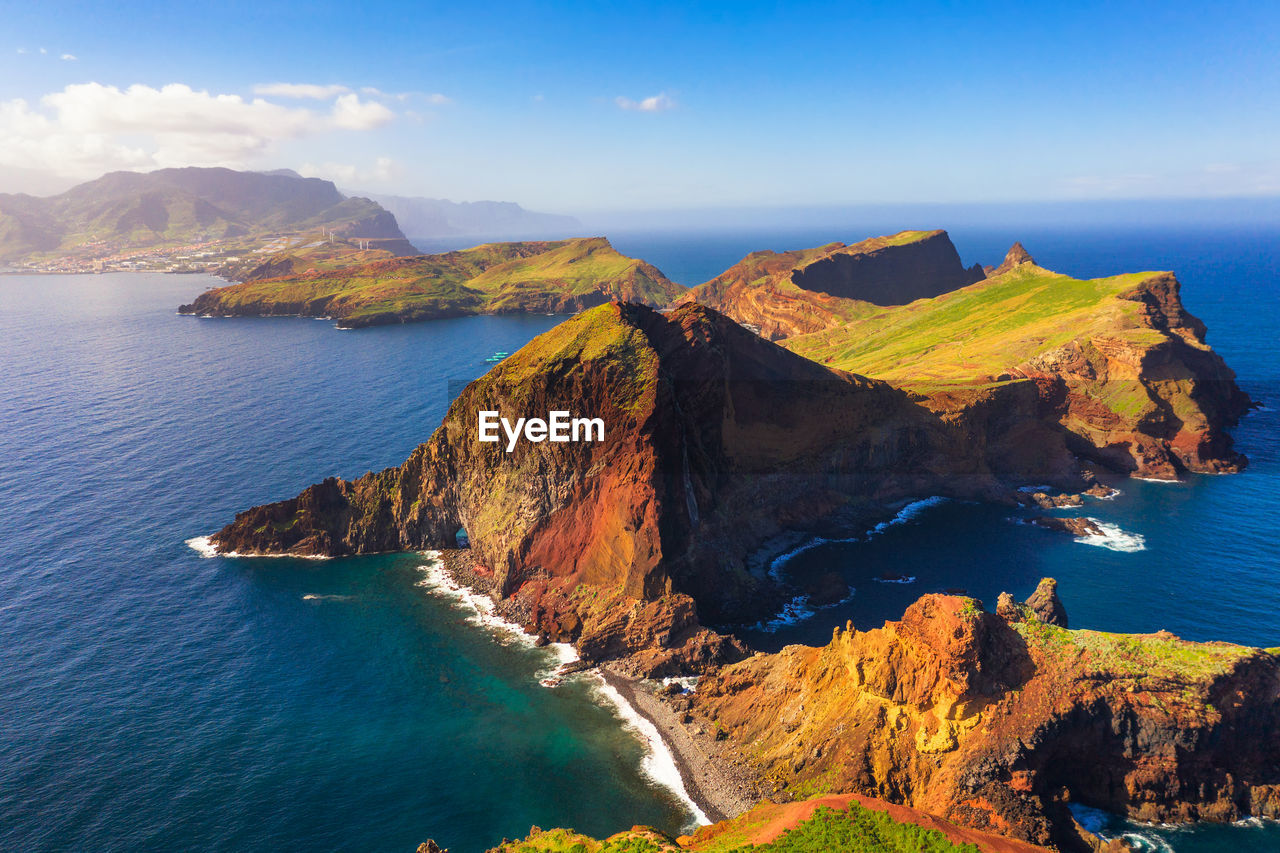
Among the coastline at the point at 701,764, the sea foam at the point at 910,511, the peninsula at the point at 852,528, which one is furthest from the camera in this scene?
the sea foam at the point at 910,511

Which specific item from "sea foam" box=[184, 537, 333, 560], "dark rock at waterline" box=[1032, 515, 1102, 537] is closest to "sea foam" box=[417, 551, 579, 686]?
"sea foam" box=[184, 537, 333, 560]

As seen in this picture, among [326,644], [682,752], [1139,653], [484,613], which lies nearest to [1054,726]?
[1139,653]

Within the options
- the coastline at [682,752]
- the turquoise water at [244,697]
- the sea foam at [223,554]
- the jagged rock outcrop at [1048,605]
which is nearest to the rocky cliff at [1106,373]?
the jagged rock outcrop at [1048,605]

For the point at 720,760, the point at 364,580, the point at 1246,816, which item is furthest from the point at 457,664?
the point at 1246,816

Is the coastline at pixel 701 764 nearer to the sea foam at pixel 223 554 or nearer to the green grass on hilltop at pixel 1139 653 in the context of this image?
the green grass on hilltop at pixel 1139 653

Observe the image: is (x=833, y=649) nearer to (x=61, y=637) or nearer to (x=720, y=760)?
(x=720, y=760)

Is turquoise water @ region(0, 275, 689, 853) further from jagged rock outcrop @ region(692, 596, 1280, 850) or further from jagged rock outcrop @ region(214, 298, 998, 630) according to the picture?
jagged rock outcrop @ region(692, 596, 1280, 850)
